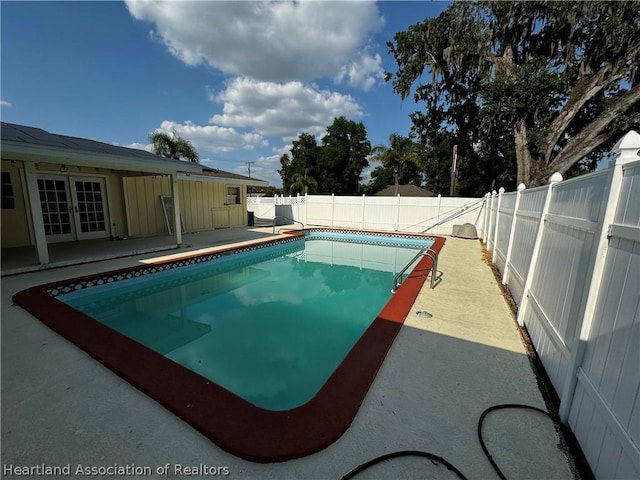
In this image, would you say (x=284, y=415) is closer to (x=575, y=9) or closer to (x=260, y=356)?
(x=260, y=356)

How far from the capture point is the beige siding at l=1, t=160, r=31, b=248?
7105 mm

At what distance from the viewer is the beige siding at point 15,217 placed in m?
7.11

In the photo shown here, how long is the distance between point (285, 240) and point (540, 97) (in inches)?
521

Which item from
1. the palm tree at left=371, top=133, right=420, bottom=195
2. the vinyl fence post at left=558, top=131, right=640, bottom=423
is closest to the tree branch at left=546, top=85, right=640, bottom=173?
the vinyl fence post at left=558, top=131, right=640, bottom=423

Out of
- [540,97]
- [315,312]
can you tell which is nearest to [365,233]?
[315,312]

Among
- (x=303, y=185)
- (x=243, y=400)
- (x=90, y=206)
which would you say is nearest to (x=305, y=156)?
(x=303, y=185)

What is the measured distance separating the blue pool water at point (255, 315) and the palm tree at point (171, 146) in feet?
54.5

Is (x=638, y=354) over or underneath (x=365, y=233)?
over

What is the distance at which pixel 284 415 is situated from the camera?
1990 millimetres

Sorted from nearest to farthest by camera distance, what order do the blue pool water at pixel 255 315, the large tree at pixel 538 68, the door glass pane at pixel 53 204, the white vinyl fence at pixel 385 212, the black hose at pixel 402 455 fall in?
1. the black hose at pixel 402 455
2. the blue pool water at pixel 255 315
3. the door glass pane at pixel 53 204
4. the large tree at pixel 538 68
5. the white vinyl fence at pixel 385 212

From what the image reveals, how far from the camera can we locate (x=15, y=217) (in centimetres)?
727

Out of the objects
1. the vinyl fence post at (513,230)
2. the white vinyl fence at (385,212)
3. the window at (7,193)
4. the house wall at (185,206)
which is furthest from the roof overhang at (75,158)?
the white vinyl fence at (385,212)

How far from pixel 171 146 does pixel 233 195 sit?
36.1 feet

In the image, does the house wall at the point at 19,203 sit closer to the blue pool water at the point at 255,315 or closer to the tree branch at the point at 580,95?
the blue pool water at the point at 255,315
